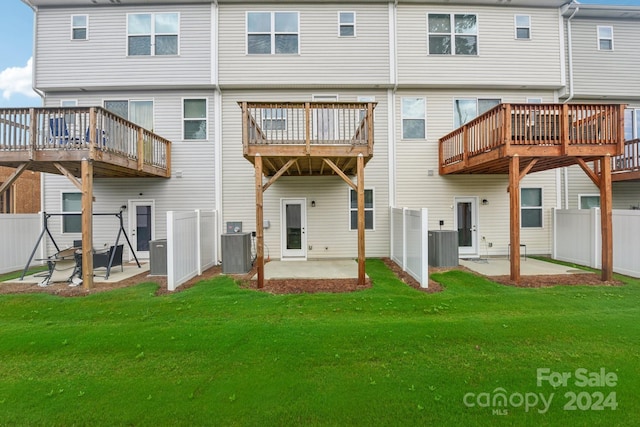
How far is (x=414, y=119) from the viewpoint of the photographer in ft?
31.1

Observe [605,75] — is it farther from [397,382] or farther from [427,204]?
[397,382]

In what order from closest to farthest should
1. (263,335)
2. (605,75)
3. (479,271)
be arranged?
(263,335)
(479,271)
(605,75)

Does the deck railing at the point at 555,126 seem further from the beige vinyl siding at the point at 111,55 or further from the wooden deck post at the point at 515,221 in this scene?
the beige vinyl siding at the point at 111,55

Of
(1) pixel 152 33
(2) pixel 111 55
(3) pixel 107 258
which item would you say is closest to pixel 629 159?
(3) pixel 107 258

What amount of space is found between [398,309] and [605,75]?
39.4 feet

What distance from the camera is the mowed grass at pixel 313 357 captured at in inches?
98.0

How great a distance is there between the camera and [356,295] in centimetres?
559

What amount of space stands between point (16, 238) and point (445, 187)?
13.3 meters

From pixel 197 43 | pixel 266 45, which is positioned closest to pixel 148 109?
pixel 197 43

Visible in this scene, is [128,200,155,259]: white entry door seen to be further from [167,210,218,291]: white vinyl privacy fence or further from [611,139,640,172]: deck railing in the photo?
[611,139,640,172]: deck railing

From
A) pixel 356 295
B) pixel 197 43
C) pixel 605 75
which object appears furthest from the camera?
pixel 605 75

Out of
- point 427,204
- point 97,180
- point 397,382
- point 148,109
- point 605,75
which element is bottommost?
point 397,382

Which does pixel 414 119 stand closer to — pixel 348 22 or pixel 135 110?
pixel 348 22

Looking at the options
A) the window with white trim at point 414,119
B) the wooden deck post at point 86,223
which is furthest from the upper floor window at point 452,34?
the wooden deck post at point 86,223
